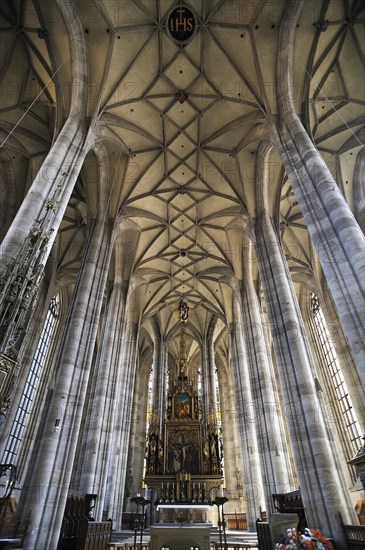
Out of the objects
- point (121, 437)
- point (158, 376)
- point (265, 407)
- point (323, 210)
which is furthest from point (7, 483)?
point (158, 376)

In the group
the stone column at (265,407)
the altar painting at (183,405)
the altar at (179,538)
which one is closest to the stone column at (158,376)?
the altar painting at (183,405)

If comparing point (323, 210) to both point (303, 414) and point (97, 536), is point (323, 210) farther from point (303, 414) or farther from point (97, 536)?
point (97, 536)

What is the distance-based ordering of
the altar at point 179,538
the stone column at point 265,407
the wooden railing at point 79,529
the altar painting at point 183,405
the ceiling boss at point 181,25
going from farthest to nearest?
the altar painting at point 183,405
the stone column at point 265,407
the ceiling boss at point 181,25
the wooden railing at point 79,529
the altar at point 179,538

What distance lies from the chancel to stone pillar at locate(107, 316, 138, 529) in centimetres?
14

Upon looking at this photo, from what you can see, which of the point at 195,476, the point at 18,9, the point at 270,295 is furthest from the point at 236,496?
the point at 18,9

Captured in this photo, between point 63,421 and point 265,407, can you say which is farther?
point 265,407

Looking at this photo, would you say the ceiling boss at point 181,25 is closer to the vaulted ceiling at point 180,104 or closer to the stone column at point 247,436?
the vaulted ceiling at point 180,104

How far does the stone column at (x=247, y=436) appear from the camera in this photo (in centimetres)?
1753

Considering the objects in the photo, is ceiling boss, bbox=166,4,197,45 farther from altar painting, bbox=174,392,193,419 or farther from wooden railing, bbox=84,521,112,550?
altar painting, bbox=174,392,193,419

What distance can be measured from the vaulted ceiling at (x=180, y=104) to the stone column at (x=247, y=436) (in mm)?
6489

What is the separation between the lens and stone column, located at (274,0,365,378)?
7.56 m

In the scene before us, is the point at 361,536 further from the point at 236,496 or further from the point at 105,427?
the point at 236,496

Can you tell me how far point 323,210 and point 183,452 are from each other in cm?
1900

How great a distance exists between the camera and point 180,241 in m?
22.5
